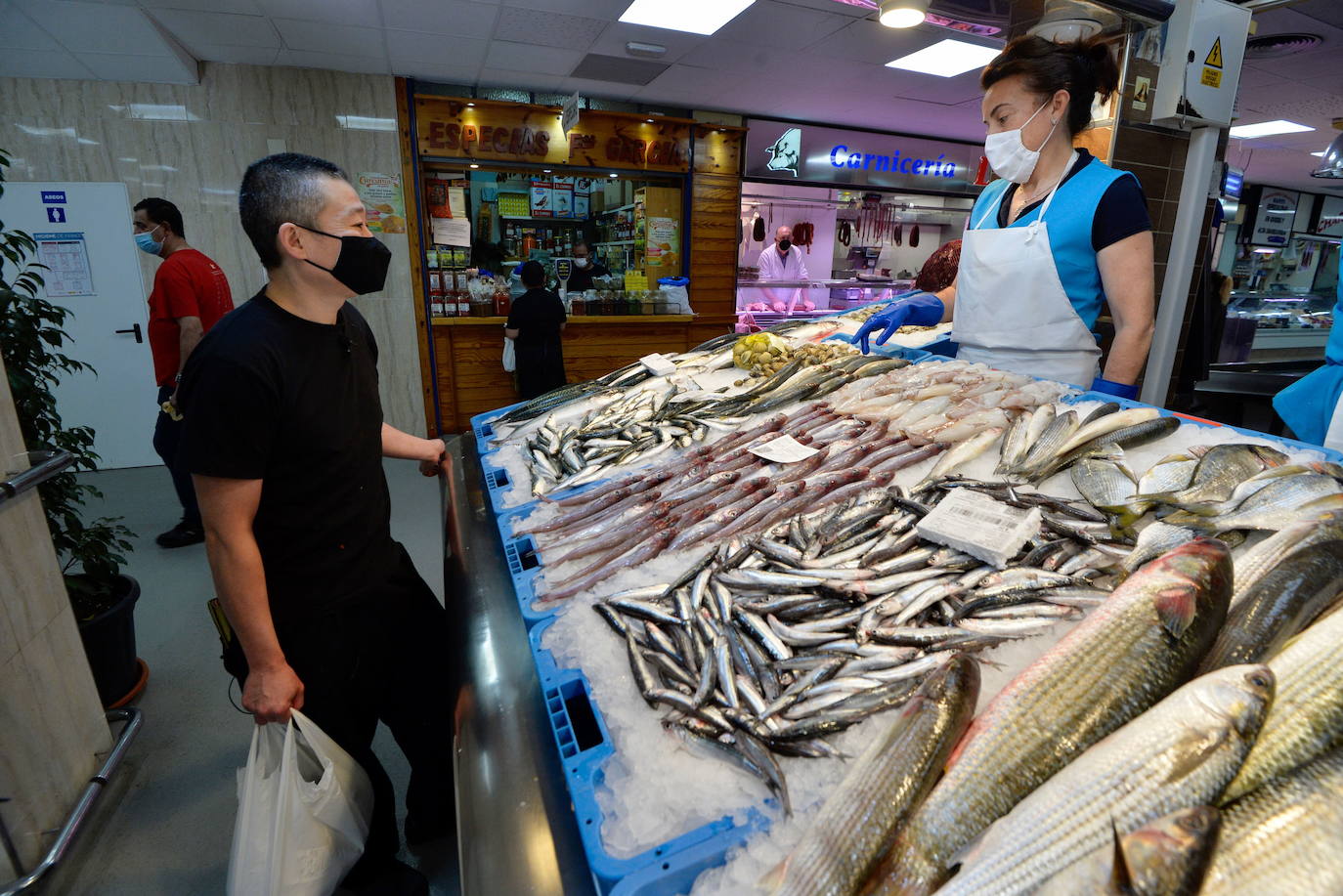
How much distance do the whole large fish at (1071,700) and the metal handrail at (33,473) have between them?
272 centimetres

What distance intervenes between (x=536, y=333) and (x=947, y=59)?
17.2ft

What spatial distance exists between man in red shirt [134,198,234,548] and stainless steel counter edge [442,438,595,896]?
153 inches

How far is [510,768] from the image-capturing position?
1178mm

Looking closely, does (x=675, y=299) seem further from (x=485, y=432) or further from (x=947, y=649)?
(x=947, y=649)

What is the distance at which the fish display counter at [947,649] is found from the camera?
708 millimetres

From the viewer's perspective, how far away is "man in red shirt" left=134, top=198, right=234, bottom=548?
14.4 feet

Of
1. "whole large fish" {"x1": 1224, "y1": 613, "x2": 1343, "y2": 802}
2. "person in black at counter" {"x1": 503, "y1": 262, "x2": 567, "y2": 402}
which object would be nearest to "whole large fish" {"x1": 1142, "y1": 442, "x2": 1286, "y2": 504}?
"whole large fish" {"x1": 1224, "y1": 613, "x2": 1343, "y2": 802}

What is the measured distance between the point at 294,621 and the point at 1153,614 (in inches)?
82.4

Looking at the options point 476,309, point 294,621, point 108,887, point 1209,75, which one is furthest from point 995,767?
point 476,309

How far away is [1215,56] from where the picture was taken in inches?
132

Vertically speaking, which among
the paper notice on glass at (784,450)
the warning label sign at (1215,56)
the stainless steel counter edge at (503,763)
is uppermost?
the warning label sign at (1215,56)

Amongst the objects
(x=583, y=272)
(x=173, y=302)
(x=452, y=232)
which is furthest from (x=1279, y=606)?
(x=583, y=272)

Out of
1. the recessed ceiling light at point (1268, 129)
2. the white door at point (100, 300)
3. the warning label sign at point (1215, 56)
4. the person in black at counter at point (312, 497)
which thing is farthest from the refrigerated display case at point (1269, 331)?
the white door at point (100, 300)

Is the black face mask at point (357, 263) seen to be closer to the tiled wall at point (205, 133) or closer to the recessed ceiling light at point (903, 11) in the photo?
the recessed ceiling light at point (903, 11)
